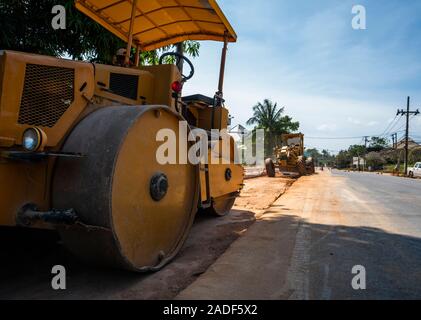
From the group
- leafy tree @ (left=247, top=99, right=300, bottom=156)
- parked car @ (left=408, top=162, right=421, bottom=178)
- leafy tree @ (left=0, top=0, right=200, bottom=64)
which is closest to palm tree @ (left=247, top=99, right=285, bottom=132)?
leafy tree @ (left=247, top=99, right=300, bottom=156)

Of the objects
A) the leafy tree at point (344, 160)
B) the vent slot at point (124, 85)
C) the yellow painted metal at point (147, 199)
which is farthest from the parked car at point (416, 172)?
the leafy tree at point (344, 160)

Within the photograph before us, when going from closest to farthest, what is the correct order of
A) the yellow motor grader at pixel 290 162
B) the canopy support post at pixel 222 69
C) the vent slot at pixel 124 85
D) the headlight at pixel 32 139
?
the headlight at pixel 32 139 < the vent slot at pixel 124 85 < the canopy support post at pixel 222 69 < the yellow motor grader at pixel 290 162

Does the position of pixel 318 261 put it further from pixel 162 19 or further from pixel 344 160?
pixel 344 160

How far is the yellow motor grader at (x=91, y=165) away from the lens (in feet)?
→ 7.86

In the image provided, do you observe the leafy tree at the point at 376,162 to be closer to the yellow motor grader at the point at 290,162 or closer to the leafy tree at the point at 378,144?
the leafy tree at the point at 378,144

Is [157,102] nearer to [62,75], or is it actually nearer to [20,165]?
[62,75]

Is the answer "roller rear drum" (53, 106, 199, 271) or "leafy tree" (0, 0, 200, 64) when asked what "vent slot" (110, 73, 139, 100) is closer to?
"roller rear drum" (53, 106, 199, 271)

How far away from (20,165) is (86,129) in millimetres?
521

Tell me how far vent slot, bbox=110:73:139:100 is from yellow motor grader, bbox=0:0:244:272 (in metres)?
0.01

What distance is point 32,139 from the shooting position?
2.37 m

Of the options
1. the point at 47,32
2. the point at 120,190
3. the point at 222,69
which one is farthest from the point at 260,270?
the point at 47,32

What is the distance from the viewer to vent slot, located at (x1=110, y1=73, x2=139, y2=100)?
3445 mm
